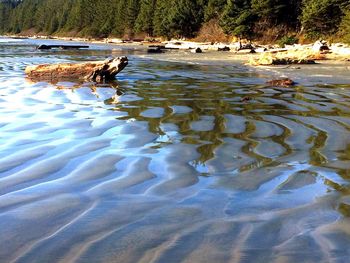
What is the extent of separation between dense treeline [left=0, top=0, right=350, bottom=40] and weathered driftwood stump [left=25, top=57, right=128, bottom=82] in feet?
64.0

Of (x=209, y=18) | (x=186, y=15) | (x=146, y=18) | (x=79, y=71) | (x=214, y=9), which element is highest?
(x=214, y=9)

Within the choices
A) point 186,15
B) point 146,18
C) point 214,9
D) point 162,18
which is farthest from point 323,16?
point 146,18

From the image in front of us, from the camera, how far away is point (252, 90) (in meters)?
10.3

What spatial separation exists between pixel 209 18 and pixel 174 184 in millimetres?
66610

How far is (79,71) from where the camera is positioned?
13711mm

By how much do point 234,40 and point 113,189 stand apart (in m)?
56.8

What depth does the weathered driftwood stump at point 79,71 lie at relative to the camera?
44.1 ft

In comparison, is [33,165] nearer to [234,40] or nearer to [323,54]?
[323,54]

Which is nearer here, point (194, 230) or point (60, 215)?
point (194, 230)

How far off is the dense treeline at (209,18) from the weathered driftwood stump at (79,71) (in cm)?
1950

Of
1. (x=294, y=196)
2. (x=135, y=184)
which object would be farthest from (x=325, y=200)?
(x=135, y=184)

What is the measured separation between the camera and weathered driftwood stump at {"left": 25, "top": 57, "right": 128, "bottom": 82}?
529 inches

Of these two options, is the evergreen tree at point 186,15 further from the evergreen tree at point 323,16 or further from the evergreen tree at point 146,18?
the evergreen tree at point 323,16

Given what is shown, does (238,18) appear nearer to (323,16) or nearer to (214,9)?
(323,16)
